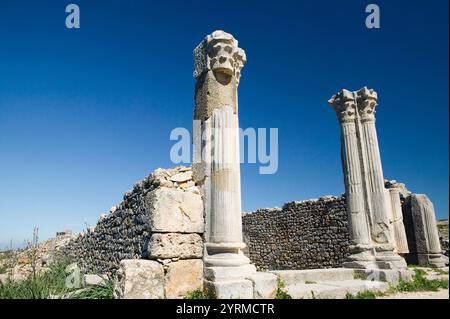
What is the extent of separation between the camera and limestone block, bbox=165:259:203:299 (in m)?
5.25

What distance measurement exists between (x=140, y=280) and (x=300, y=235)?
439 inches

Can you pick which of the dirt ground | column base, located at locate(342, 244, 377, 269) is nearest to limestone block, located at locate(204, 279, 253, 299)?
the dirt ground

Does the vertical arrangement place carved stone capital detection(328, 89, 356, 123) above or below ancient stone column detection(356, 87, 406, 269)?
above

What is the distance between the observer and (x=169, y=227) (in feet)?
18.0

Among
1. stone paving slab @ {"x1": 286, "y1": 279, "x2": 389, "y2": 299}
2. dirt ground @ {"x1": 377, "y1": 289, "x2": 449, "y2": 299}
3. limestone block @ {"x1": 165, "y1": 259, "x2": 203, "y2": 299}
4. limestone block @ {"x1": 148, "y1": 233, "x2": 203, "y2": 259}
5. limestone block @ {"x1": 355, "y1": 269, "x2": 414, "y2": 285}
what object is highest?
limestone block @ {"x1": 148, "y1": 233, "x2": 203, "y2": 259}

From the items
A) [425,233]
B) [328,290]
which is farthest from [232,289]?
[425,233]

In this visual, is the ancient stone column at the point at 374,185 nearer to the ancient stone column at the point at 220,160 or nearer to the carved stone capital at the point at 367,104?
the carved stone capital at the point at 367,104

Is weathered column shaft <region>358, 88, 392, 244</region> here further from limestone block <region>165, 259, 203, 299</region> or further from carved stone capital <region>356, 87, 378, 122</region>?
limestone block <region>165, 259, 203, 299</region>

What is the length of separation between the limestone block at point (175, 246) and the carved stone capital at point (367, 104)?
6.64m

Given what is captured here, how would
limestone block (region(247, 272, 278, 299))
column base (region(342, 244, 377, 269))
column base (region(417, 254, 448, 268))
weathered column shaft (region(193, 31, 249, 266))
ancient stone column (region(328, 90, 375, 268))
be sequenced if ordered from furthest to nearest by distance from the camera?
column base (region(417, 254, 448, 268)), ancient stone column (region(328, 90, 375, 268)), column base (region(342, 244, 377, 269)), weathered column shaft (region(193, 31, 249, 266)), limestone block (region(247, 272, 278, 299))

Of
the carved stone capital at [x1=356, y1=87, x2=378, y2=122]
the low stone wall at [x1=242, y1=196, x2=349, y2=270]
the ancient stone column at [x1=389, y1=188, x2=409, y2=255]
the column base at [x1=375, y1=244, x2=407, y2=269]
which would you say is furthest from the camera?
the low stone wall at [x1=242, y1=196, x2=349, y2=270]

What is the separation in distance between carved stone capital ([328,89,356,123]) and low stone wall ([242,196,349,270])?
5.00 metres
